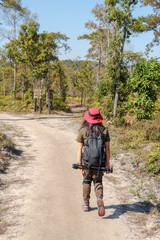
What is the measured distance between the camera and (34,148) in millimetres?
9922

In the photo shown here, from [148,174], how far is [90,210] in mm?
3149

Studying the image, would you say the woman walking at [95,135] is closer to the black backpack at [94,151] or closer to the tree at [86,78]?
the black backpack at [94,151]

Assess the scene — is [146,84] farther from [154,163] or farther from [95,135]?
[95,135]

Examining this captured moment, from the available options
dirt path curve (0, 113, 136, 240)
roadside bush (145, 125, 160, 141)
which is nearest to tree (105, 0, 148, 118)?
roadside bush (145, 125, 160, 141)

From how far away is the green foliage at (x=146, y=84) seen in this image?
12.1 meters

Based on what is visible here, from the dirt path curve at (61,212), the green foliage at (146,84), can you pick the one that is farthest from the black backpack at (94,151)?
the green foliage at (146,84)

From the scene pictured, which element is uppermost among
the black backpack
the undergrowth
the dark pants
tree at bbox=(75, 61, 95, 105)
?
tree at bbox=(75, 61, 95, 105)

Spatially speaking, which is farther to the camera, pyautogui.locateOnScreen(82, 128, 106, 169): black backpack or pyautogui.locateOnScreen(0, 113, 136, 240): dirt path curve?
pyautogui.locateOnScreen(82, 128, 106, 169): black backpack

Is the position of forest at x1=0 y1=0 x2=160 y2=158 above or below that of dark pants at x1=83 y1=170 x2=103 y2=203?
above

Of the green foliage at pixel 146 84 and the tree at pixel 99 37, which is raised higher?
the tree at pixel 99 37

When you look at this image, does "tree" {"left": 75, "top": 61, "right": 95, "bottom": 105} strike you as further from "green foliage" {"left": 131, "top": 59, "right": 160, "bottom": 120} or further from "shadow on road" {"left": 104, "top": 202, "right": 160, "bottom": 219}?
"shadow on road" {"left": 104, "top": 202, "right": 160, "bottom": 219}

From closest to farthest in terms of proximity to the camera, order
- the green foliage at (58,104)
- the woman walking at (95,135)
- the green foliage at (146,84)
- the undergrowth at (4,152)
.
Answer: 1. the woman walking at (95,135)
2. the undergrowth at (4,152)
3. the green foliage at (146,84)
4. the green foliage at (58,104)

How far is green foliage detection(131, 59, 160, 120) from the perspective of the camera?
12.1 meters

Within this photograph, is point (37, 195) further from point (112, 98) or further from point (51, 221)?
point (112, 98)
